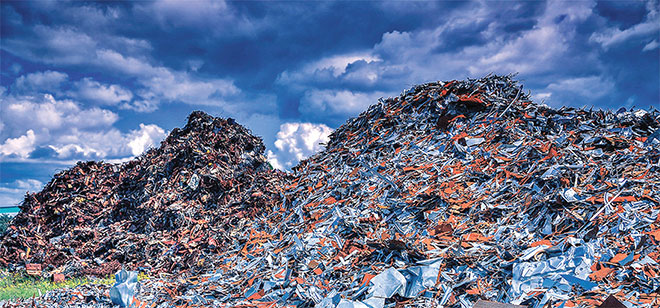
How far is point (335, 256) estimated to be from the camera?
4562 millimetres

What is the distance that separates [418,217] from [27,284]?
6993 mm

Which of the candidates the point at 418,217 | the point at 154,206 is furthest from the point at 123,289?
the point at 154,206

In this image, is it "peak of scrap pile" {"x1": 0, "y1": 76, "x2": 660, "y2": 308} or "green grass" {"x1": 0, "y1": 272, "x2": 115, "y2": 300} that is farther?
"green grass" {"x1": 0, "y1": 272, "x2": 115, "y2": 300}

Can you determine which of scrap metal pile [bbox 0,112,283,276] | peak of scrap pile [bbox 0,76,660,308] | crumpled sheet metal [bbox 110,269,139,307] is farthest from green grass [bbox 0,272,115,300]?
crumpled sheet metal [bbox 110,269,139,307]

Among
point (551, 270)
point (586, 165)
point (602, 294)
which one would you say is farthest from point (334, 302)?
point (586, 165)

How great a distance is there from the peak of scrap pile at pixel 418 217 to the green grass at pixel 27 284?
1.77 ft

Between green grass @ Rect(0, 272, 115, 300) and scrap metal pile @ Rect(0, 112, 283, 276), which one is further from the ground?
scrap metal pile @ Rect(0, 112, 283, 276)

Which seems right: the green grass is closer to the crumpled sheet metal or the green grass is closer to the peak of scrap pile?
the peak of scrap pile

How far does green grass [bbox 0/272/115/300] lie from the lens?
6.21 meters

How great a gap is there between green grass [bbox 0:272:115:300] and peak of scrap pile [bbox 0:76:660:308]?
54cm

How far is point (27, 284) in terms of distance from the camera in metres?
7.24

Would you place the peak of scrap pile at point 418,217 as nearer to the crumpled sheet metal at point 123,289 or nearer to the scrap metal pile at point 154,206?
the scrap metal pile at point 154,206

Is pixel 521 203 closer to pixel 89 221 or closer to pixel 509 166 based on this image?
pixel 509 166

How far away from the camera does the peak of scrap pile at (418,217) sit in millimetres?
3652
